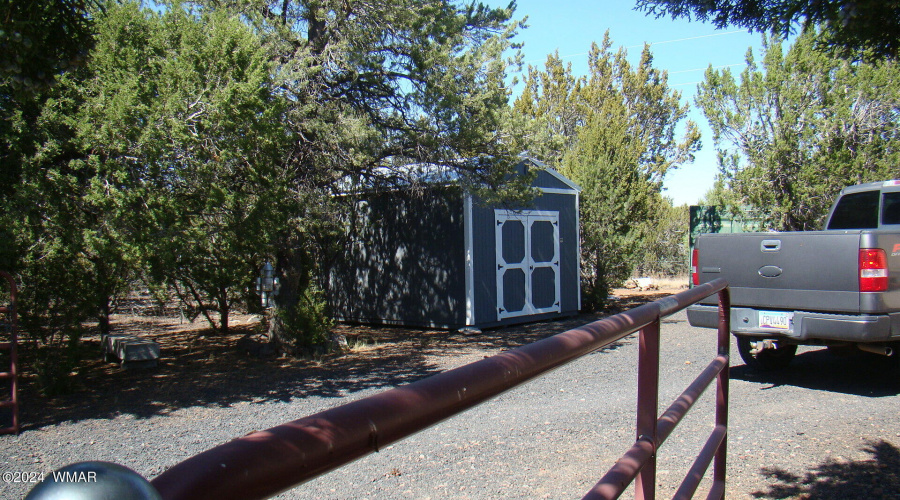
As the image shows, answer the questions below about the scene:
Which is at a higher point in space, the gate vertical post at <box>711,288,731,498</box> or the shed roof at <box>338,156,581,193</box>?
the shed roof at <box>338,156,581,193</box>

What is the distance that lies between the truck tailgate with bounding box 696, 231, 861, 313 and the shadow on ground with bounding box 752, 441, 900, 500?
195 cm

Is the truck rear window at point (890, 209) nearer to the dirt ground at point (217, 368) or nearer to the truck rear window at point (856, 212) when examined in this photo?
the truck rear window at point (856, 212)

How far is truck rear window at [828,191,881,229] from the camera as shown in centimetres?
786

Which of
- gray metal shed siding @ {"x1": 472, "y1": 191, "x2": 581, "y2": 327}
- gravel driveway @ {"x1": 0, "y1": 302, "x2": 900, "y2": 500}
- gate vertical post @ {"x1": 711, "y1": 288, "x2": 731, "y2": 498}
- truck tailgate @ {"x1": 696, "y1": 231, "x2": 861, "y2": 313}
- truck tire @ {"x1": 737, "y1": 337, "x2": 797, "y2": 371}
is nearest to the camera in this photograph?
gate vertical post @ {"x1": 711, "y1": 288, "x2": 731, "y2": 498}

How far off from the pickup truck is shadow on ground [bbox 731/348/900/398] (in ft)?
1.18

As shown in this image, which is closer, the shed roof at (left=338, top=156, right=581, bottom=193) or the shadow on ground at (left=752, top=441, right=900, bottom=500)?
the shadow on ground at (left=752, top=441, right=900, bottom=500)

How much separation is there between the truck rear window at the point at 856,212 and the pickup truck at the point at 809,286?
1.72 m

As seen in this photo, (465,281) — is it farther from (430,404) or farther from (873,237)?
(430,404)

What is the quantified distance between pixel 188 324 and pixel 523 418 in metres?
10.3

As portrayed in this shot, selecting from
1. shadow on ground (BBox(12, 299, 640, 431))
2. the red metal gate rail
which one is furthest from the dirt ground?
the red metal gate rail

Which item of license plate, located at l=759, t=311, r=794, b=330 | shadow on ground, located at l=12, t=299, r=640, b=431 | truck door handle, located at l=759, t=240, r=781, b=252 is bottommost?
shadow on ground, located at l=12, t=299, r=640, b=431

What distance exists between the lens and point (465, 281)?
12.0m

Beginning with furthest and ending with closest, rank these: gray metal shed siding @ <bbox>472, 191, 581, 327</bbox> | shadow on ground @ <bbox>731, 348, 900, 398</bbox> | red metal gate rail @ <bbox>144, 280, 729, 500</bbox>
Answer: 1. gray metal shed siding @ <bbox>472, 191, 581, 327</bbox>
2. shadow on ground @ <bbox>731, 348, 900, 398</bbox>
3. red metal gate rail @ <bbox>144, 280, 729, 500</bbox>

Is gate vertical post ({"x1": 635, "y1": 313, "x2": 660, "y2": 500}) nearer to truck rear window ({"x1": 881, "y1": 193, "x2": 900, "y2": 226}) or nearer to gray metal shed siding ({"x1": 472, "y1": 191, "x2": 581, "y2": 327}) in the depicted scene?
truck rear window ({"x1": 881, "y1": 193, "x2": 900, "y2": 226})
